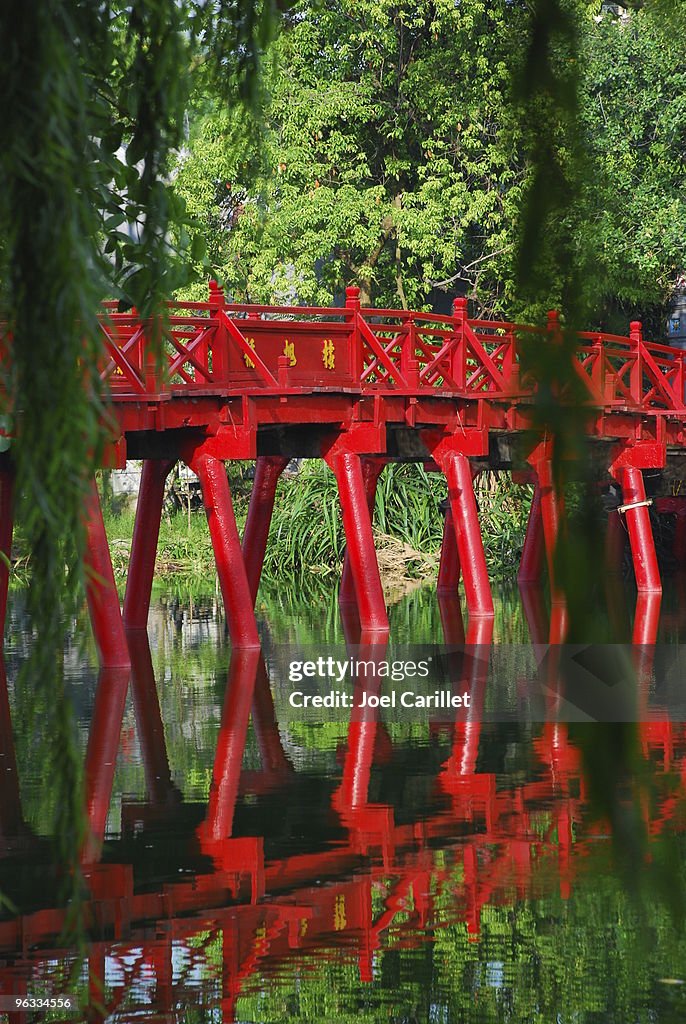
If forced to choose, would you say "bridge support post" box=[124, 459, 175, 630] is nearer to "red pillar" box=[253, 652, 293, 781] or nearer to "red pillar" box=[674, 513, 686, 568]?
"red pillar" box=[253, 652, 293, 781]

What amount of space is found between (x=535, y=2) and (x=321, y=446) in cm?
1524

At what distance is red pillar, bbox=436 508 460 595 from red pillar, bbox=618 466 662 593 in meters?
2.53

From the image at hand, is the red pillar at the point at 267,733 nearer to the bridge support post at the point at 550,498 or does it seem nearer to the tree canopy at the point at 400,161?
the bridge support post at the point at 550,498

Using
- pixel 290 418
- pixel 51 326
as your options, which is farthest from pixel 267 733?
pixel 51 326

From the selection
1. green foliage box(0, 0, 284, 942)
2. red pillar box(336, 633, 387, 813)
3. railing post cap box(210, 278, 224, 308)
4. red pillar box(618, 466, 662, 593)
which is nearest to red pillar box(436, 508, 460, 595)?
red pillar box(618, 466, 662, 593)

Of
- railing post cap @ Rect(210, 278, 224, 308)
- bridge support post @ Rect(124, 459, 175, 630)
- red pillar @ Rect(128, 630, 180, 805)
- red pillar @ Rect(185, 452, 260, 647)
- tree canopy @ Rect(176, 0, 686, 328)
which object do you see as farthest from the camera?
tree canopy @ Rect(176, 0, 686, 328)

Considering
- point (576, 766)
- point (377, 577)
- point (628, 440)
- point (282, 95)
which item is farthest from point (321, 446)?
point (576, 766)

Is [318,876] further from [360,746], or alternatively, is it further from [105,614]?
[105,614]

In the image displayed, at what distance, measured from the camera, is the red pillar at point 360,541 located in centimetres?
1625

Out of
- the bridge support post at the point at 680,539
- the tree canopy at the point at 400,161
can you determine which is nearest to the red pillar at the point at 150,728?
the tree canopy at the point at 400,161

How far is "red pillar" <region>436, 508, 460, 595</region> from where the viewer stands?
Answer: 22047mm

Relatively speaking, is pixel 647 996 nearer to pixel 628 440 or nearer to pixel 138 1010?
pixel 138 1010

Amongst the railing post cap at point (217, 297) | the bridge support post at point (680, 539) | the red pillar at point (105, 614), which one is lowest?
the red pillar at point (105, 614)

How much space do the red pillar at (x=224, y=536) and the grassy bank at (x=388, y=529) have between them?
1018cm
